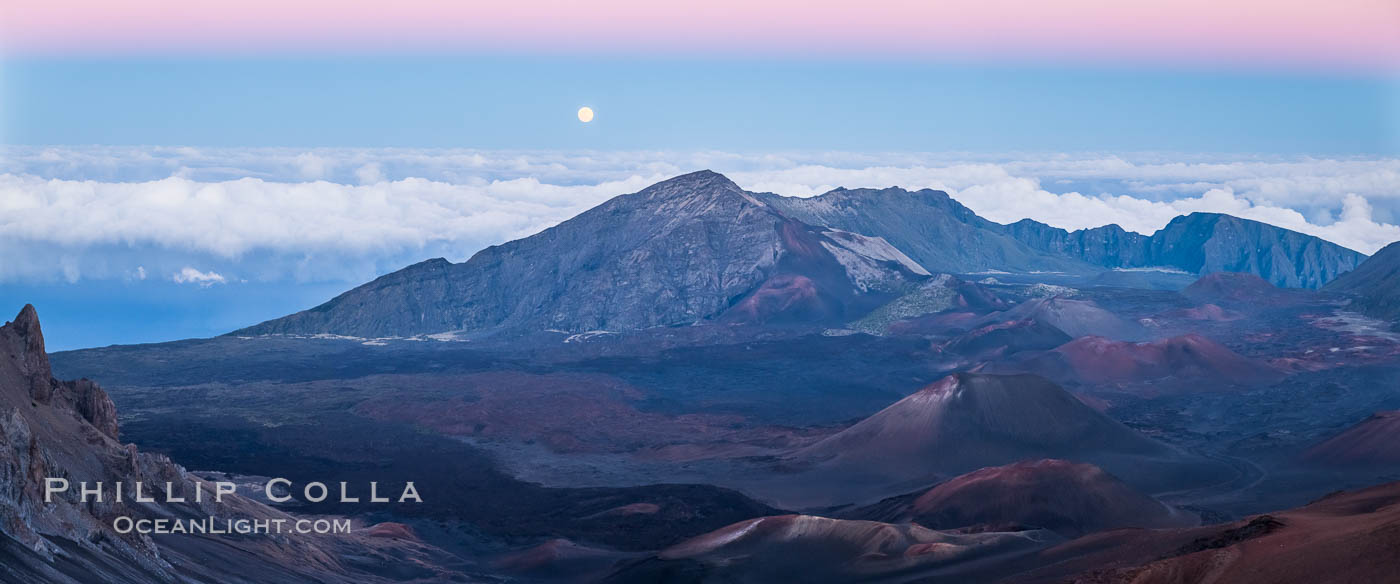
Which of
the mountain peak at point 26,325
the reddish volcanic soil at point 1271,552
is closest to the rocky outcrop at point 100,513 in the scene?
the mountain peak at point 26,325

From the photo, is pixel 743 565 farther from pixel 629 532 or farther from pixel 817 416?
pixel 817 416

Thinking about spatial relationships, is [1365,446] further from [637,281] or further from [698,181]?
[698,181]

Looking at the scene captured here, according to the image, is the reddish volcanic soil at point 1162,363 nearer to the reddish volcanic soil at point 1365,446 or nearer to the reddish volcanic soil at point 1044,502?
the reddish volcanic soil at point 1365,446

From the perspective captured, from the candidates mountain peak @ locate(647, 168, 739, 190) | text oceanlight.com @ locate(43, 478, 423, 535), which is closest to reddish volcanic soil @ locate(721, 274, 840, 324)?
mountain peak @ locate(647, 168, 739, 190)

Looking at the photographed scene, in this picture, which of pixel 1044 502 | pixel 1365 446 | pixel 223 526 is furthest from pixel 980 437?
pixel 223 526

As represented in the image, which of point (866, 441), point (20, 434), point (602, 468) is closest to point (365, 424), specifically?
point (602, 468)
